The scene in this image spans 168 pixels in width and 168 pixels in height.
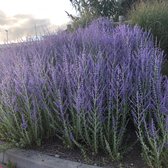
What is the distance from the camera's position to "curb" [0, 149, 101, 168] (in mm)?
4359

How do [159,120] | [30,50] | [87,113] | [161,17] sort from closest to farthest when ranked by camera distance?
1. [159,120]
2. [87,113]
3. [30,50]
4. [161,17]

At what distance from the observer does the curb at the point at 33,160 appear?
436 cm

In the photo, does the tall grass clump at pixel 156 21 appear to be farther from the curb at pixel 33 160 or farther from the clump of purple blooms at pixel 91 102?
the curb at pixel 33 160

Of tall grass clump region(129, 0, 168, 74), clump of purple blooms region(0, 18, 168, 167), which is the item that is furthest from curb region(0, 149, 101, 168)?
tall grass clump region(129, 0, 168, 74)

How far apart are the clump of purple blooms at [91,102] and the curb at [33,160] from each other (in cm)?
15

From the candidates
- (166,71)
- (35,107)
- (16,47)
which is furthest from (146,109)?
(16,47)

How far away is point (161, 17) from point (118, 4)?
1343 cm

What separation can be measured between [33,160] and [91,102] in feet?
3.18

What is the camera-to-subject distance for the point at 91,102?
4.38 meters

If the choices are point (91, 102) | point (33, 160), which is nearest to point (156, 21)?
point (91, 102)

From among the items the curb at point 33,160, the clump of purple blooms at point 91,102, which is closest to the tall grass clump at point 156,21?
the clump of purple blooms at point 91,102

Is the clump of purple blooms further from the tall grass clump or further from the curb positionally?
the tall grass clump

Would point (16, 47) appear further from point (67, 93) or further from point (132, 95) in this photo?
point (132, 95)

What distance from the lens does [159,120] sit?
13.4 feet
